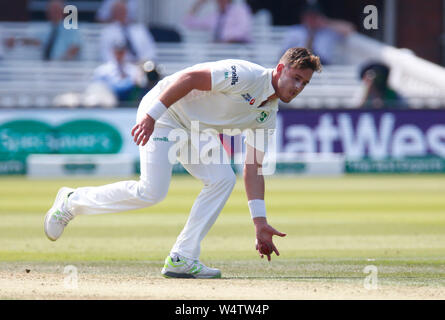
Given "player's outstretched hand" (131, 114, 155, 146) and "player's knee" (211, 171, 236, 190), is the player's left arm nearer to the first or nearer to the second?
"player's knee" (211, 171, 236, 190)

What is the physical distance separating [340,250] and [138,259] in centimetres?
165

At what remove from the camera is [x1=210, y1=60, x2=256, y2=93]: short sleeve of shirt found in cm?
589

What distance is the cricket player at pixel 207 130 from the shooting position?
5918 mm

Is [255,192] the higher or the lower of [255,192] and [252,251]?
the higher

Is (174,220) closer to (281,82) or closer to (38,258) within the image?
(38,258)

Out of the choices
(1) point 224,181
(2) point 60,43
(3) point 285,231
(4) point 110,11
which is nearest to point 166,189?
(1) point 224,181

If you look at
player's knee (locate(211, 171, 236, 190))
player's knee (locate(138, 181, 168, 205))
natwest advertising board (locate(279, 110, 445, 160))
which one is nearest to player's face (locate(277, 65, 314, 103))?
player's knee (locate(211, 171, 236, 190))

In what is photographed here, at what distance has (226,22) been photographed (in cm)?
1930

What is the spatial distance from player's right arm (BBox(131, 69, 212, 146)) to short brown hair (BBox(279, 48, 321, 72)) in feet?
1.62

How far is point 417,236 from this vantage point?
8.58 m

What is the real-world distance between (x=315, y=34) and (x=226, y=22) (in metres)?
1.78

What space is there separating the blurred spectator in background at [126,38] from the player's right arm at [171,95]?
38.6ft

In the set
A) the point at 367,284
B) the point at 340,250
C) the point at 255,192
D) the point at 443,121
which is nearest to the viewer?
the point at 367,284
